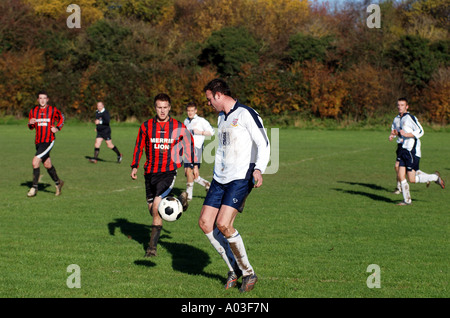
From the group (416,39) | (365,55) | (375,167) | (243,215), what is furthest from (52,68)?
(243,215)

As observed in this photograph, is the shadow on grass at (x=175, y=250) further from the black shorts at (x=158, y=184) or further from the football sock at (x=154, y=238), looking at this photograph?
the black shorts at (x=158, y=184)

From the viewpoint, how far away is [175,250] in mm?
8609

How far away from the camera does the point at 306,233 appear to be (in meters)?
→ 9.83

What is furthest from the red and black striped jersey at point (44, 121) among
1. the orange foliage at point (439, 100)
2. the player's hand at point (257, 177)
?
the orange foliage at point (439, 100)

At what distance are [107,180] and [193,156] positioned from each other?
26.7 ft

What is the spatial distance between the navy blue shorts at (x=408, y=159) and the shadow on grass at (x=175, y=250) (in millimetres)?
6157

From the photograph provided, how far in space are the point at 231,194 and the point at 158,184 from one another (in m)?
2.28

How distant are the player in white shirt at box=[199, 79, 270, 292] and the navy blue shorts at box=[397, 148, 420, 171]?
7.68 m

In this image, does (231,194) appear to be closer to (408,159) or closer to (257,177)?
(257,177)

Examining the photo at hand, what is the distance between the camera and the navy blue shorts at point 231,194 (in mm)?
6578

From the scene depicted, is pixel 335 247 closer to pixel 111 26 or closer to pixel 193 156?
pixel 193 156
